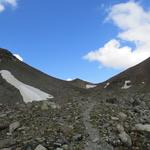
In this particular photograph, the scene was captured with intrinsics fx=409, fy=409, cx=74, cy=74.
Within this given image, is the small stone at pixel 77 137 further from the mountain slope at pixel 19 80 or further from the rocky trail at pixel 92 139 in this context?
the mountain slope at pixel 19 80

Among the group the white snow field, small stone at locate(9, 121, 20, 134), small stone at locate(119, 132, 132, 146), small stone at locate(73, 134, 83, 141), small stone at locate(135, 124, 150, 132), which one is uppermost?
the white snow field

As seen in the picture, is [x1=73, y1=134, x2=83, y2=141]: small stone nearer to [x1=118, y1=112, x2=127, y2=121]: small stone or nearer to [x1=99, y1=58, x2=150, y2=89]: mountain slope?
[x1=118, y1=112, x2=127, y2=121]: small stone

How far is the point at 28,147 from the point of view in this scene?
20.6 meters

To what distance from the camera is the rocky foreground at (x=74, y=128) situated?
2145 centimetres

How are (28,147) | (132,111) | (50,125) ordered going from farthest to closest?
1. (132,111)
2. (50,125)
3. (28,147)

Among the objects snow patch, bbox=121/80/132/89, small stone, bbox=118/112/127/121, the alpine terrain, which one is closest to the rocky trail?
the alpine terrain

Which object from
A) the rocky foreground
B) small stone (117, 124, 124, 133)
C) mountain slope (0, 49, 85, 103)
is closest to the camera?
the rocky foreground

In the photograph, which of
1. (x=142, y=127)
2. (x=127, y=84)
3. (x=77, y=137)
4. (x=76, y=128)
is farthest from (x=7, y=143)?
(x=127, y=84)

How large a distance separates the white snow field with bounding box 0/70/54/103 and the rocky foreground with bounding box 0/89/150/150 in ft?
119

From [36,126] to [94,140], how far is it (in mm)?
3960

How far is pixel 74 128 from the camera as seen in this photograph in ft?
77.5

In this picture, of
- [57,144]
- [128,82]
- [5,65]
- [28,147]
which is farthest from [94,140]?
[128,82]

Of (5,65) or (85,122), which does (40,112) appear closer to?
(85,122)

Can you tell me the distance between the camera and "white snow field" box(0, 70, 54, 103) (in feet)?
216
